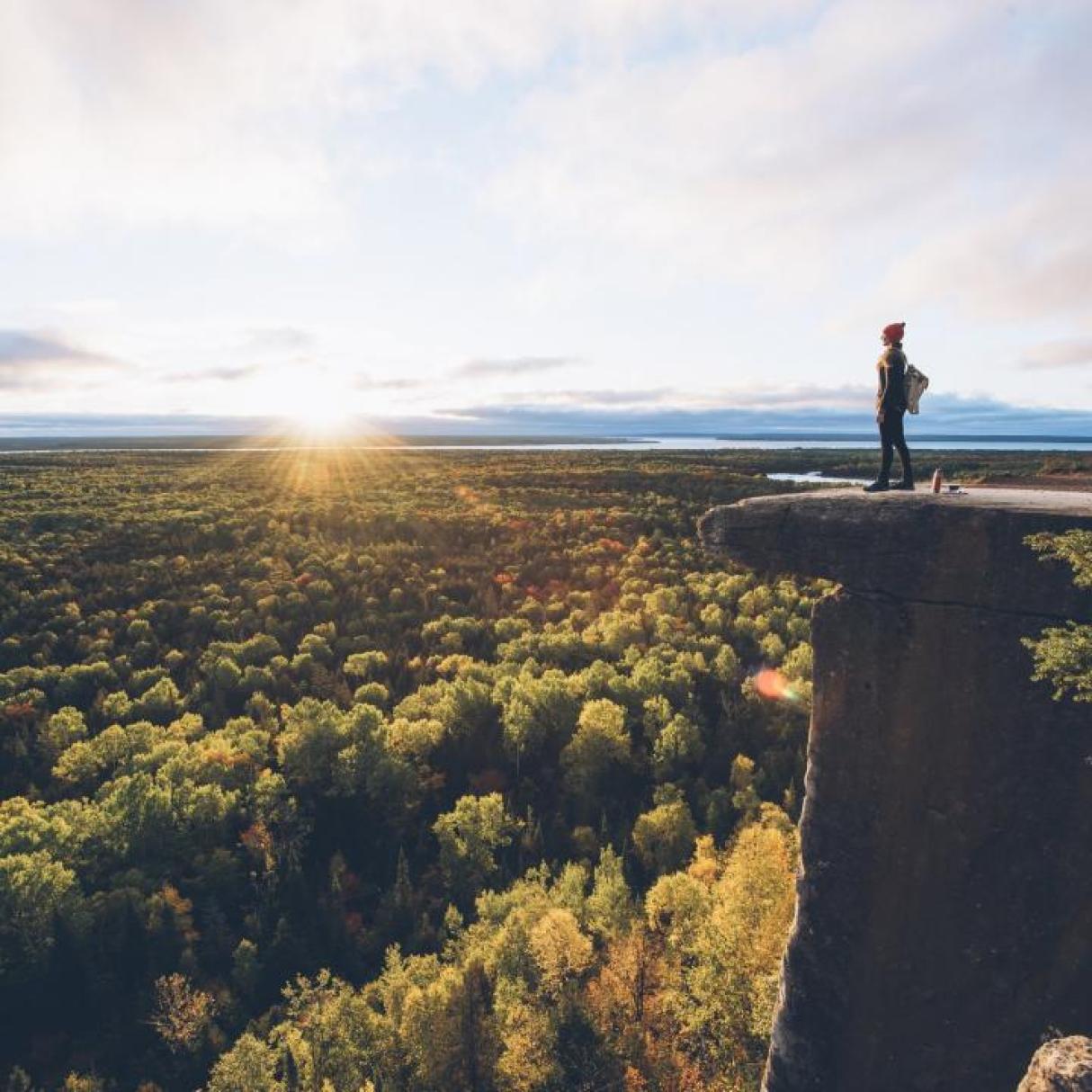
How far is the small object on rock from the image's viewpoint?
6.25 metres

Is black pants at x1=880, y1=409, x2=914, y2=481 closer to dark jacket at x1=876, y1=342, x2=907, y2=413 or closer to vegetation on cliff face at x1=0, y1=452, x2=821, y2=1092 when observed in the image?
dark jacket at x1=876, y1=342, x2=907, y2=413

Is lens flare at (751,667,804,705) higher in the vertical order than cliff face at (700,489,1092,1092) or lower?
A: lower

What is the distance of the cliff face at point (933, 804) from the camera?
974cm

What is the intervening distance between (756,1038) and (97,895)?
980 inches

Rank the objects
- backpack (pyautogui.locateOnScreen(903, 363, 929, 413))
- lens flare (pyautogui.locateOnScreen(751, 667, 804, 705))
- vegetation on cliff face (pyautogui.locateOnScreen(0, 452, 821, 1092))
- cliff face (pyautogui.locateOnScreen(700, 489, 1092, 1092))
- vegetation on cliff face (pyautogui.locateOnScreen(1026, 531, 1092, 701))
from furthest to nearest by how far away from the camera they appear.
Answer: lens flare (pyautogui.locateOnScreen(751, 667, 804, 705)) → vegetation on cliff face (pyautogui.locateOnScreen(0, 452, 821, 1092)) → backpack (pyautogui.locateOnScreen(903, 363, 929, 413)) → cliff face (pyautogui.locateOnScreen(700, 489, 1092, 1092)) → vegetation on cliff face (pyautogui.locateOnScreen(1026, 531, 1092, 701))

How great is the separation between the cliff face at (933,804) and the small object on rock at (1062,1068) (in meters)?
3.72

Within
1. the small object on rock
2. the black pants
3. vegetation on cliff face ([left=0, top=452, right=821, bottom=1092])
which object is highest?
the black pants

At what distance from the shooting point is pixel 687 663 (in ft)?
150

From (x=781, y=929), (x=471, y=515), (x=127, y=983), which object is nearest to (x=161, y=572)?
(x=471, y=515)

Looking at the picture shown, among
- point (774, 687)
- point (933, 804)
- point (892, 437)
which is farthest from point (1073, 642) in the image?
point (774, 687)

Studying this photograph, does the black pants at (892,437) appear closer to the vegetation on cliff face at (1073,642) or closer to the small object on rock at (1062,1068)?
the vegetation on cliff face at (1073,642)

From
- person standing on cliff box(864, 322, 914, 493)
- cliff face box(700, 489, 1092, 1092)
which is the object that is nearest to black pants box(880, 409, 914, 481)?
person standing on cliff box(864, 322, 914, 493)

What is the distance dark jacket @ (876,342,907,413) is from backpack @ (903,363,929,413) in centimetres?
5

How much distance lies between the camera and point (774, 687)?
143ft
